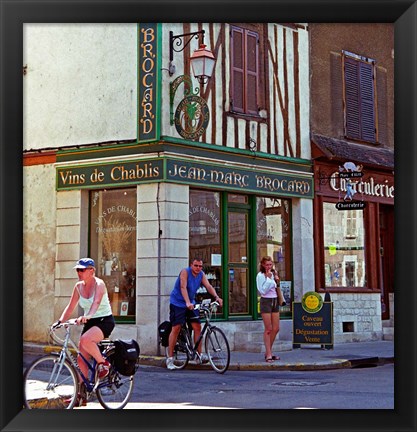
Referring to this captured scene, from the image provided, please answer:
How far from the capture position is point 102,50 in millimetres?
13086

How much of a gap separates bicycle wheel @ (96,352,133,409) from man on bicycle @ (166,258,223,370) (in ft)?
9.96

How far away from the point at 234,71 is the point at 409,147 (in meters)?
7.89

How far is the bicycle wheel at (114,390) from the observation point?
7.59m

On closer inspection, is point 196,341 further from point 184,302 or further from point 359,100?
point 359,100

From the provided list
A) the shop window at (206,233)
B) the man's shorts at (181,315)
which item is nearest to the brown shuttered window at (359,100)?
the shop window at (206,233)

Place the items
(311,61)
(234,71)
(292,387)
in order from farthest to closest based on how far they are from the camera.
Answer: (311,61) → (234,71) → (292,387)

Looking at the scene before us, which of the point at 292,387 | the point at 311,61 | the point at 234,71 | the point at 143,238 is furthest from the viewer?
the point at 311,61

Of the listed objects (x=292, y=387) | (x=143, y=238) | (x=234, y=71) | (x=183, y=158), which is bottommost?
(x=292, y=387)

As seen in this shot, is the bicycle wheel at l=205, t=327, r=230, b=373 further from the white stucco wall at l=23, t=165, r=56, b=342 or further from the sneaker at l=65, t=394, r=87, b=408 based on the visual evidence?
the white stucco wall at l=23, t=165, r=56, b=342

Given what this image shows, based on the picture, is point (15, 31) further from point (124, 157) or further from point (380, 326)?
point (380, 326)

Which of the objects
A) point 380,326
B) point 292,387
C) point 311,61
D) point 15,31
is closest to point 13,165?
point 15,31

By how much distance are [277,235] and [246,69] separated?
2.90 m

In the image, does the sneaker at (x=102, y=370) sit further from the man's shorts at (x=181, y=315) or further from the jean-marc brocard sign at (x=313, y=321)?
the jean-marc brocard sign at (x=313, y=321)

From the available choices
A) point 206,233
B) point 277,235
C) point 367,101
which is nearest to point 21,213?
point 206,233
